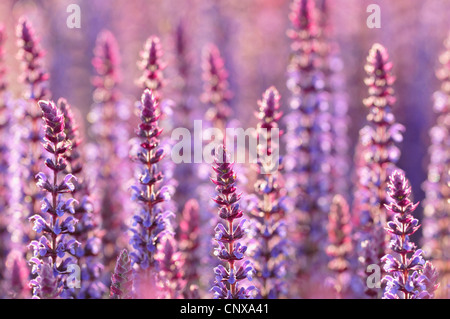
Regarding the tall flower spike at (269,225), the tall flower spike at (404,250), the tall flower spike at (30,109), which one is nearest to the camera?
the tall flower spike at (404,250)

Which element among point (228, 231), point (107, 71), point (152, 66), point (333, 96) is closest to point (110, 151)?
point (107, 71)

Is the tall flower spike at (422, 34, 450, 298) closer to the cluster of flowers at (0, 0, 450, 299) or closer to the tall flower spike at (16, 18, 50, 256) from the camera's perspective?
the cluster of flowers at (0, 0, 450, 299)

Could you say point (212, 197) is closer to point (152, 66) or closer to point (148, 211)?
point (148, 211)

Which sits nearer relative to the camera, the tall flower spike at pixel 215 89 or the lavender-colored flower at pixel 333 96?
the tall flower spike at pixel 215 89

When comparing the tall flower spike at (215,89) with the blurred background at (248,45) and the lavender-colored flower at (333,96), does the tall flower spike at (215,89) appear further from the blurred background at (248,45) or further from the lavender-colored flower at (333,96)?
the blurred background at (248,45)

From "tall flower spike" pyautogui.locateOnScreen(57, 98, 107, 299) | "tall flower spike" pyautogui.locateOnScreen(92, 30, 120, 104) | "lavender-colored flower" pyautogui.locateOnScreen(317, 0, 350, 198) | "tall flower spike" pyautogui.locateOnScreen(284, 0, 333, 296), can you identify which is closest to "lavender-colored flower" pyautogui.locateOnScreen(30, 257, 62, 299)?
"tall flower spike" pyautogui.locateOnScreen(57, 98, 107, 299)

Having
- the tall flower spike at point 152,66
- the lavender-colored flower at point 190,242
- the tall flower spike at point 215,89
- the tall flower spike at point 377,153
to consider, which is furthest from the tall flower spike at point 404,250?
the tall flower spike at point 215,89
